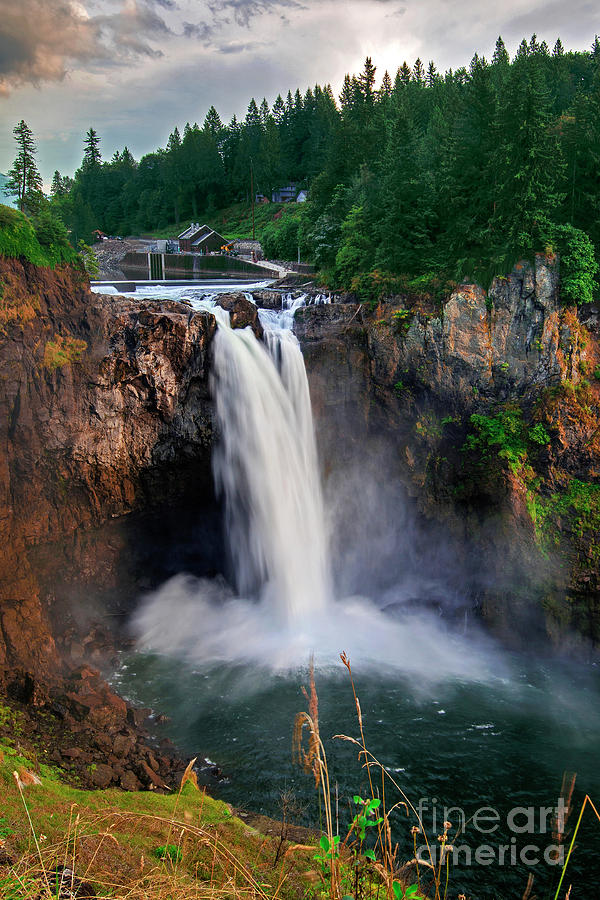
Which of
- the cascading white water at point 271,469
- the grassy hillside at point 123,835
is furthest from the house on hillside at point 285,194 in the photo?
the grassy hillside at point 123,835

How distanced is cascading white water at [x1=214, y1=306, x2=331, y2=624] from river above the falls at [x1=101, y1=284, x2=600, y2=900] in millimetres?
54

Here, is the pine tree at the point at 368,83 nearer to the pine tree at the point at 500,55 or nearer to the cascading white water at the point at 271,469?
the pine tree at the point at 500,55

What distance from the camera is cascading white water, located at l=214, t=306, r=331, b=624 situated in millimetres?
20859

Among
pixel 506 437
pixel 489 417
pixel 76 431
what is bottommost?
pixel 506 437

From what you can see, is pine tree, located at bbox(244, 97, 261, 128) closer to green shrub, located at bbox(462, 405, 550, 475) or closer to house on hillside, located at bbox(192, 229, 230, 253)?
house on hillside, located at bbox(192, 229, 230, 253)

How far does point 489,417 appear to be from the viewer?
21.8 metres

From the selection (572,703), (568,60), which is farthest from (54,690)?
(568,60)

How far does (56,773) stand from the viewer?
11.3 metres

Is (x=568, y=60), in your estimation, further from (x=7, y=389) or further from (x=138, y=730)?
(x=138, y=730)

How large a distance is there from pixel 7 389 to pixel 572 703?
61.5 ft

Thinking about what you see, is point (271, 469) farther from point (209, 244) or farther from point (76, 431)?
point (209, 244)

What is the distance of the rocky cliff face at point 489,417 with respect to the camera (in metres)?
20.2

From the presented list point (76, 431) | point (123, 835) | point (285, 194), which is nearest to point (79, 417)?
point (76, 431)

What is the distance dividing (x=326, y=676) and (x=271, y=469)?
310 inches
